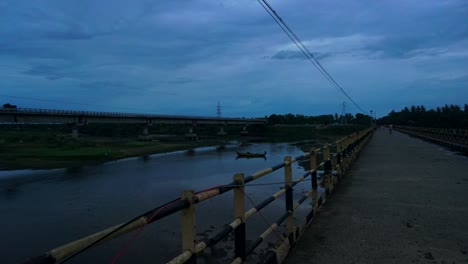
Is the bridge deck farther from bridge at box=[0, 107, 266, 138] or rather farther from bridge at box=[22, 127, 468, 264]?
bridge at box=[0, 107, 266, 138]

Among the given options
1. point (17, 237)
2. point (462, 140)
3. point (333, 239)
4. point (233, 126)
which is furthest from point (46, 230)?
point (233, 126)

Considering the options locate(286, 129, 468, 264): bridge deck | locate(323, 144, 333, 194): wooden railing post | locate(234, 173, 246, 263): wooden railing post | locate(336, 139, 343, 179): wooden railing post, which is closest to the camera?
locate(234, 173, 246, 263): wooden railing post

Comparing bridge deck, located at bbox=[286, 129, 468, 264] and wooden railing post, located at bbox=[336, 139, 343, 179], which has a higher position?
wooden railing post, located at bbox=[336, 139, 343, 179]

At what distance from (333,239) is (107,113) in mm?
75738

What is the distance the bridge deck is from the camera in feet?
16.1

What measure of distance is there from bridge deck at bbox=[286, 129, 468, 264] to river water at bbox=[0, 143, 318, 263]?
1.66 metres

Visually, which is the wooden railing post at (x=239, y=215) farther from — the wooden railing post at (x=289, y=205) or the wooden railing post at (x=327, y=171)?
the wooden railing post at (x=327, y=171)

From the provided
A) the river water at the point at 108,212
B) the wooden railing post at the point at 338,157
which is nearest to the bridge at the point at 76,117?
the river water at the point at 108,212

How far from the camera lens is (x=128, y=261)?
8.91 metres

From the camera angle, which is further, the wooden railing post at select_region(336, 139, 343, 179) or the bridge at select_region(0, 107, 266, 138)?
the bridge at select_region(0, 107, 266, 138)

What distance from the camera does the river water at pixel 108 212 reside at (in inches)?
380

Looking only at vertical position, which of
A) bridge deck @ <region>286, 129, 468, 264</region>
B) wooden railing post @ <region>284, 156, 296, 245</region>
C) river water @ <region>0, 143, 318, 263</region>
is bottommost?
river water @ <region>0, 143, 318, 263</region>

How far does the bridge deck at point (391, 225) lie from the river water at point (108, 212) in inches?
65.5

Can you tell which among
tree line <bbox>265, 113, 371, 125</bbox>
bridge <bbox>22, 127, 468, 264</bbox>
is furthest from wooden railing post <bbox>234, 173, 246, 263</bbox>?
tree line <bbox>265, 113, 371, 125</bbox>
